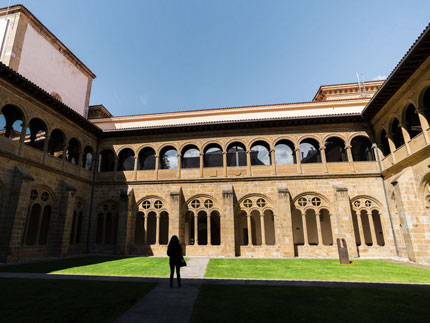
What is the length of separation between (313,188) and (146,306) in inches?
548

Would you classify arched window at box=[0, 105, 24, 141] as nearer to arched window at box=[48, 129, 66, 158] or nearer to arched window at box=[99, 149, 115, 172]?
arched window at box=[48, 129, 66, 158]

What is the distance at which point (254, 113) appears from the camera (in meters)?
20.5

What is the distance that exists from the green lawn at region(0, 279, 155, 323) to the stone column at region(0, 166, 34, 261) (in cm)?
527

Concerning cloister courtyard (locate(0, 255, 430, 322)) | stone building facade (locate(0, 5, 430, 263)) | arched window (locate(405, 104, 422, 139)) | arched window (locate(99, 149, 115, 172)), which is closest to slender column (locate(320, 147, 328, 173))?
stone building facade (locate(0, 5, 430, 263))

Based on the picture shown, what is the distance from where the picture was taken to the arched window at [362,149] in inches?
669

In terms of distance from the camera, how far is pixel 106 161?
20688 millimetres

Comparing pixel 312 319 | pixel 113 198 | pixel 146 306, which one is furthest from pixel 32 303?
Answer: pixel 113 198

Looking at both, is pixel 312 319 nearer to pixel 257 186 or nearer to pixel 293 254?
pixel 293 254

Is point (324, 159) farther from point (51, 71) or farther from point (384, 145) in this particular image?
point (51, 71)

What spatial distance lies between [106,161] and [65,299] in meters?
16.5

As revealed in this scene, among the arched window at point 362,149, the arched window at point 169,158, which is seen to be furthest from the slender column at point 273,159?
the arched window at point 169,158

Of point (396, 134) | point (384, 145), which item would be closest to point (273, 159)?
point (384, 145)

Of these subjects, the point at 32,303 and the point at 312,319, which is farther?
the point at 32,303

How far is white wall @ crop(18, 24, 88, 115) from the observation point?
1792cm
